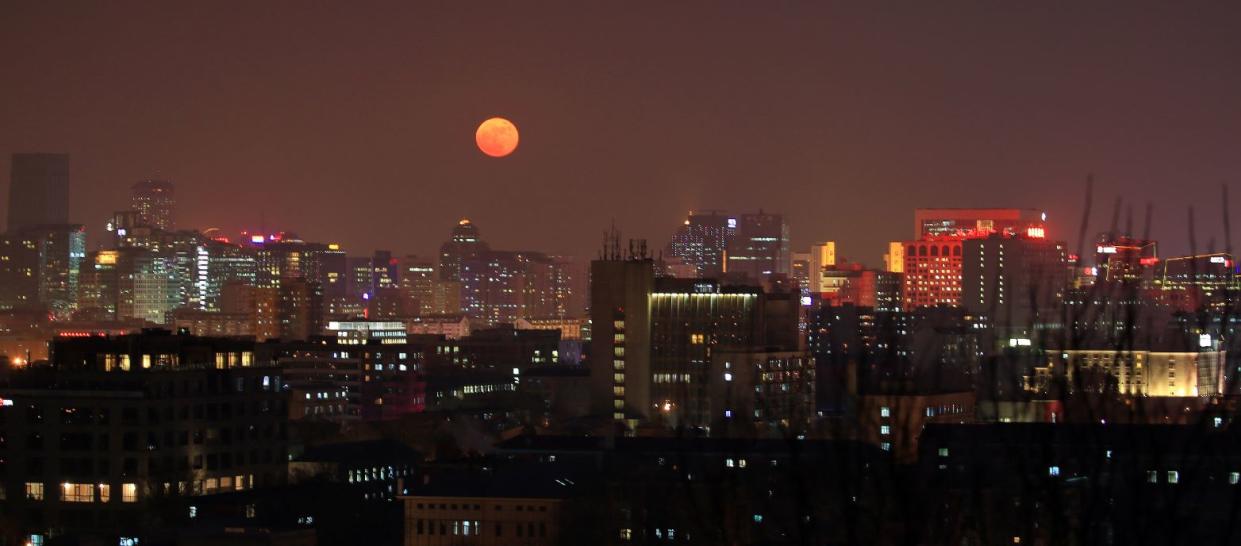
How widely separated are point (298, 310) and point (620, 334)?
46.5 metres

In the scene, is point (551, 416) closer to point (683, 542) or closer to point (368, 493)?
point (368, 493)

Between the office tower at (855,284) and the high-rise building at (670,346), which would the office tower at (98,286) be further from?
the high-rise building at (670,346)

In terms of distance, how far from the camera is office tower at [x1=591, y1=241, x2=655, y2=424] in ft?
154

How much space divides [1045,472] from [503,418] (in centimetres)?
4491

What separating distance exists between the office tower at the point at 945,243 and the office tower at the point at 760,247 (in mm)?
7168

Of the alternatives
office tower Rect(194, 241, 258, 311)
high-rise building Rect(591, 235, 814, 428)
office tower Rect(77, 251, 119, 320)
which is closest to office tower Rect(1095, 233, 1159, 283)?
high-rise building Rect(591, 235, 814, 428)

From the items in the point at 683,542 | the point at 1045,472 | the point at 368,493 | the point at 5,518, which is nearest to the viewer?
the point at 1045,472

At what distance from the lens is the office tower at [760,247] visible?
11081 centimetres

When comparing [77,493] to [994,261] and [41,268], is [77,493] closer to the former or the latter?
[994,261]

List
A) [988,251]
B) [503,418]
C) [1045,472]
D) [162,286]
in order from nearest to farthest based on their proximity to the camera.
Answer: [1045,472] < [503,418] < [988,251] < [162,286]

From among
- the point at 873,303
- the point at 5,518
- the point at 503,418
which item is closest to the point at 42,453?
the point at 5,518

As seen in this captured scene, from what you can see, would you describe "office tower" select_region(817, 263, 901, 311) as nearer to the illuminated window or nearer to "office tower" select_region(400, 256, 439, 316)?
"office tower" select_region(400, 256, 439, 316)

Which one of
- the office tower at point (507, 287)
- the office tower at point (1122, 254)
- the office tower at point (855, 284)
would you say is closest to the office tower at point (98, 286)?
the office tower at point (507, 287)

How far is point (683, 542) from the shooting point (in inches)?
888
